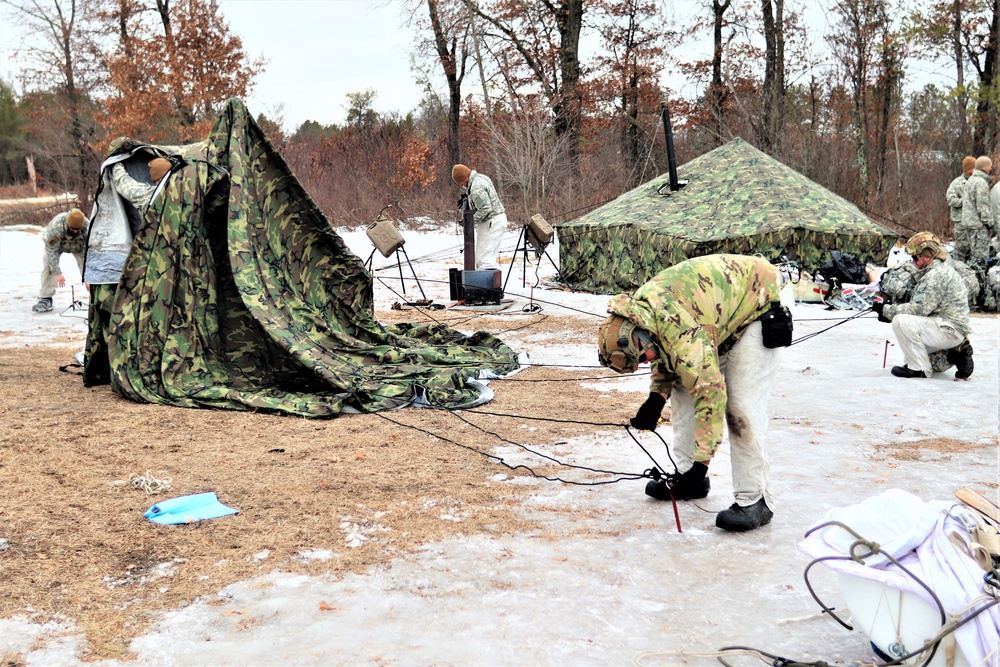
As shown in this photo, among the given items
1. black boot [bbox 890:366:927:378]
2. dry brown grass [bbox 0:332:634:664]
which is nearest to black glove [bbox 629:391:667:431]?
dry brown grass [bbox 0:332:634:664]

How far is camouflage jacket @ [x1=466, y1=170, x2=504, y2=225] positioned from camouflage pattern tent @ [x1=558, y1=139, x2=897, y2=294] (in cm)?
220

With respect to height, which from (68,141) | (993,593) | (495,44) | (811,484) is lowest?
(811,484)

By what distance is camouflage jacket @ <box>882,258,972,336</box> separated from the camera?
24.5 feet

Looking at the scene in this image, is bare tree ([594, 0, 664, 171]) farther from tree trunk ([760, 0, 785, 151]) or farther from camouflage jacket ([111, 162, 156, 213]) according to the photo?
camouflage jacket ([111, 162, 156, 213])

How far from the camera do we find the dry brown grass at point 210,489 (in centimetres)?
358

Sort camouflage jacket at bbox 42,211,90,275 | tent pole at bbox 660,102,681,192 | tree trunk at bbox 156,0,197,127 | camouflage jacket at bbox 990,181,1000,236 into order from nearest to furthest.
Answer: camouflage jacket at bbox 42,211,90,275 → camouflage jacket at bbox 990,181,1000,236 → tent pole at bbox 660,102,681,192 → tree trunk at bbox 156,0,197,127

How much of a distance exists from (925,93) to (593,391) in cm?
2709

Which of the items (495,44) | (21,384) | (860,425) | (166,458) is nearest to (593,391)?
(860,425)

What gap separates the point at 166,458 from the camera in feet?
17.3

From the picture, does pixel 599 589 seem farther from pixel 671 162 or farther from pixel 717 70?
pixel 717 70

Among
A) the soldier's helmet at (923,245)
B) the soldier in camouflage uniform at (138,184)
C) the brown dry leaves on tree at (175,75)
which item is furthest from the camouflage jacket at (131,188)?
the brown dry leaves on tree at (175,75)

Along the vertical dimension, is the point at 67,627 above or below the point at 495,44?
below

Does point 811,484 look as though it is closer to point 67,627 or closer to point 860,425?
point 860,425

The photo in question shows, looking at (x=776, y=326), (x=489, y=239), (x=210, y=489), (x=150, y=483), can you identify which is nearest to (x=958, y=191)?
(x=489, y=239)
